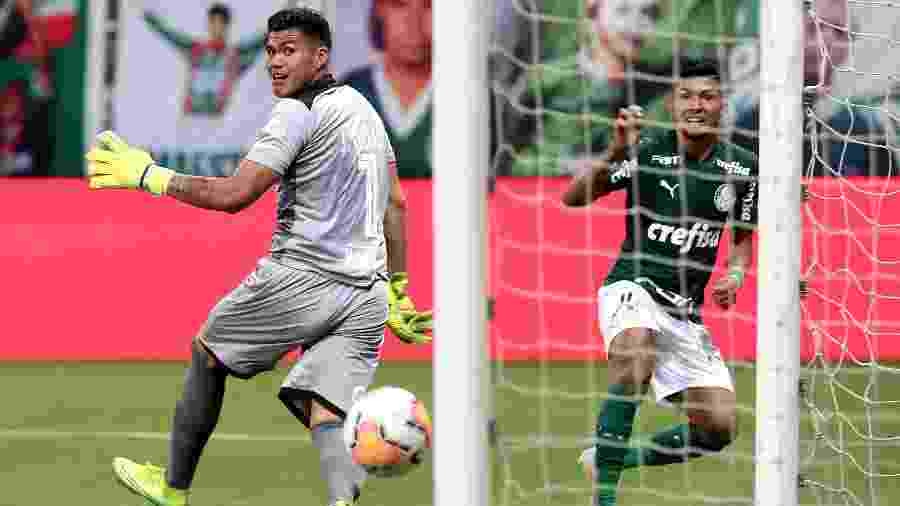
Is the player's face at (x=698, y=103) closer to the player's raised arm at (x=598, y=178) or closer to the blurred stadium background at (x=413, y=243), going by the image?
the player's raised arm at (x=598, y=178)

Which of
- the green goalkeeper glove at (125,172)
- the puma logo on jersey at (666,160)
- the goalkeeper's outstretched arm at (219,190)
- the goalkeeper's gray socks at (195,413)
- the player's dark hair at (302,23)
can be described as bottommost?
the goalkeeper's gray socks at (195,413)

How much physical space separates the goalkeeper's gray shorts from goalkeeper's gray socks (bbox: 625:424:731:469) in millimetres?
1211

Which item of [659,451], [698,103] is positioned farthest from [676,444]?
[698,103]

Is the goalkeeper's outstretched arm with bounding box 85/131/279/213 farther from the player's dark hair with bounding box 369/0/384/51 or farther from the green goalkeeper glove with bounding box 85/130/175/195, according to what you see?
the player's dark hair with bounding box 369/0/384/51

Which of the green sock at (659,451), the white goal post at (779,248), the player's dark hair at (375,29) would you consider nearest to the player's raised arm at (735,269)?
the green sock at (659,451)

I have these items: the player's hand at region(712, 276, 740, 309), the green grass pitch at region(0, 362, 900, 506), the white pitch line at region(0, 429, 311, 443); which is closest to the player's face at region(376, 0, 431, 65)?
the green grass pitch at region(0, 362, 900, 506)

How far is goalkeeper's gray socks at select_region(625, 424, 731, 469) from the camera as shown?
7.00 metres

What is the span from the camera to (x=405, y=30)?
56.0 feet

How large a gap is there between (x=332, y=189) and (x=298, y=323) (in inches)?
19.7

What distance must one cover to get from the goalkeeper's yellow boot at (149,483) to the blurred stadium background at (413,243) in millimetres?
607

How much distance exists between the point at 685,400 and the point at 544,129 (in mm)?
8285

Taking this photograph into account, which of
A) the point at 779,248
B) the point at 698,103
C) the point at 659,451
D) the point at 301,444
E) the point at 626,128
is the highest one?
the point at 698,103

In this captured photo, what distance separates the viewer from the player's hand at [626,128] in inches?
243

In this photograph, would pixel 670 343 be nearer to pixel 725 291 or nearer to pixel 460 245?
pixel 725 291
